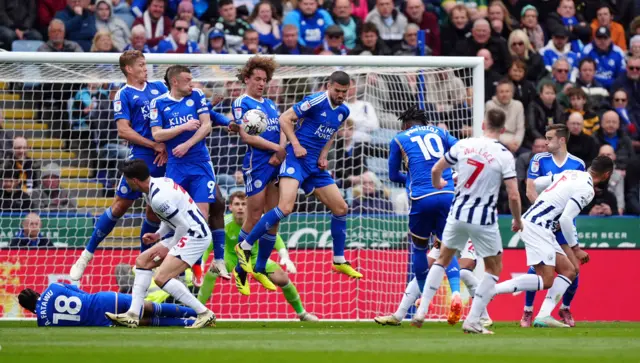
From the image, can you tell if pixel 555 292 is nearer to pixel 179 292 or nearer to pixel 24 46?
pixel 179 292

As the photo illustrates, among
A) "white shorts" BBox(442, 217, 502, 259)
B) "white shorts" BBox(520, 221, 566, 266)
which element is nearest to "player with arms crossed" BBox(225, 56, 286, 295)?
"white shorts" BBox(520, 221, 566, 266)

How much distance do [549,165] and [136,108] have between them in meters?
4.92

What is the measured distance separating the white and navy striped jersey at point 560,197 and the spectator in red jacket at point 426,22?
26.2 ft

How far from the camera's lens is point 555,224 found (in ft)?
42.0

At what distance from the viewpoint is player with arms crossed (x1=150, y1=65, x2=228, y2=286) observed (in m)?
12.9

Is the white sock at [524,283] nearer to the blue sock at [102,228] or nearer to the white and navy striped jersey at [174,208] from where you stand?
the white and navy striped jersey at [174,208]

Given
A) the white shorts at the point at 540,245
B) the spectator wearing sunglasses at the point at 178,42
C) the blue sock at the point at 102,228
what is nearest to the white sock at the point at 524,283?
the white shorts at the point at 540,245

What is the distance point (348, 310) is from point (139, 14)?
6772 millimetres

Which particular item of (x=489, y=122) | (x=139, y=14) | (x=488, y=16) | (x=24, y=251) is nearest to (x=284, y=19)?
(x=139, y=14)

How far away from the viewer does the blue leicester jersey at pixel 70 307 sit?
12.0 metres

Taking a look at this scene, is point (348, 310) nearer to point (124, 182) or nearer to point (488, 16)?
point (124, 182)

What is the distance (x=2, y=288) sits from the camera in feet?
50.5

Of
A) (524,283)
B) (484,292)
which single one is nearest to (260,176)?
(524,283)

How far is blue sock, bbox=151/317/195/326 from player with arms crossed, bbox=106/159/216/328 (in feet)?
1.60
